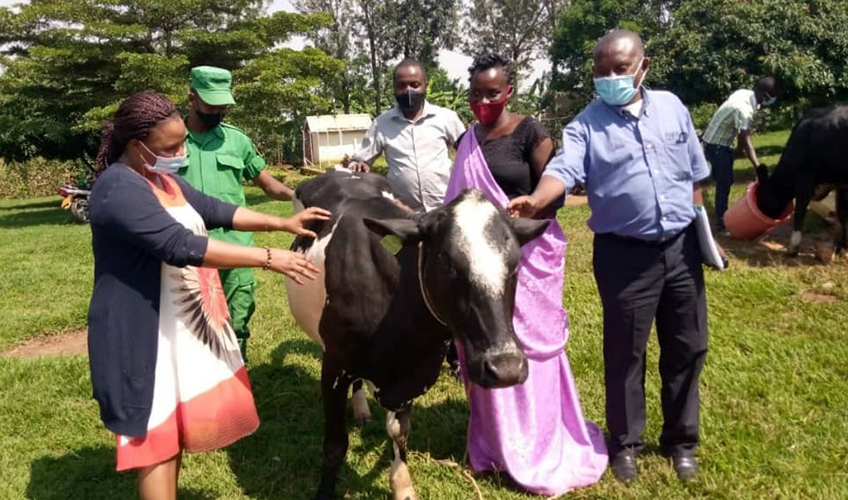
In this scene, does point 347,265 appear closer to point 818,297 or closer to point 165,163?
point 165,163

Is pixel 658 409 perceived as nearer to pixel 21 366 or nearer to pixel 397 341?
pixel 397 341

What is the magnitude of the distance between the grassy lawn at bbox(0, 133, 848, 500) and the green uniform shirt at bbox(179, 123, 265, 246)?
53.2 inches

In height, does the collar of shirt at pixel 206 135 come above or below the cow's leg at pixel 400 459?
above

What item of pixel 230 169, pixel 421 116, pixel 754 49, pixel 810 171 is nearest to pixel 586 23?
pixel 754 49

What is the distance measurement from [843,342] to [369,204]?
138 inches

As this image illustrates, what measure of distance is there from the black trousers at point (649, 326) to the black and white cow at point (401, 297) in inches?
31.6

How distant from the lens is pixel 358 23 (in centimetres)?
3500

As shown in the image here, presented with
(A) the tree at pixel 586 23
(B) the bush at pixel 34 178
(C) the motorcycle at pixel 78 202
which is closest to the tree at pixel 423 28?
(A) the tree at pixel 586 23

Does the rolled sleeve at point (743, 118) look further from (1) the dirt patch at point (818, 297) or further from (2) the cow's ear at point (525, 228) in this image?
(2) the cow's ear at point (525, 228)

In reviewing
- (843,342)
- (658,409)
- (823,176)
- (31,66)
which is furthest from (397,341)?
(31,66)

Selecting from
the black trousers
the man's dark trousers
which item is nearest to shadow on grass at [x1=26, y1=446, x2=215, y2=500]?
the black trousers

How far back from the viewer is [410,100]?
4.50 metres

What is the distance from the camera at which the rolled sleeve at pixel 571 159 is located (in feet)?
10.1

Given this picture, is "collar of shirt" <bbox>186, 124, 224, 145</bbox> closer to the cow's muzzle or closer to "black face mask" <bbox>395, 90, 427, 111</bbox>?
"black face mask" <bbox>395, 90, 427, 111</bbox>
